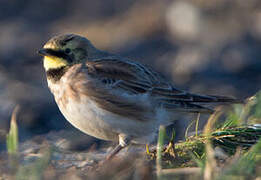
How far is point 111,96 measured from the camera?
17.0 feet

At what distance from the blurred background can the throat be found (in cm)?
332

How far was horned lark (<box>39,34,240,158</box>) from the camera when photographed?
16.7 feet

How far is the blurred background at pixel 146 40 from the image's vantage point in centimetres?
992

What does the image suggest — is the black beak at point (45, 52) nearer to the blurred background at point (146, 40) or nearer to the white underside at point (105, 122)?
the white underside at point (105, 122)

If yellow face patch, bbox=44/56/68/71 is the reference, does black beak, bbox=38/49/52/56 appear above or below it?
above

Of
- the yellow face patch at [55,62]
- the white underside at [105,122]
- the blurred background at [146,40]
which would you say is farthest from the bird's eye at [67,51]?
the blurred background at [146,40]

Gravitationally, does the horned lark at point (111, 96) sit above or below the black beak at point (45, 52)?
below

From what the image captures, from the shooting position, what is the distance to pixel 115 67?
5.47 metres

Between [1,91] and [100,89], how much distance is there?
16.8ft

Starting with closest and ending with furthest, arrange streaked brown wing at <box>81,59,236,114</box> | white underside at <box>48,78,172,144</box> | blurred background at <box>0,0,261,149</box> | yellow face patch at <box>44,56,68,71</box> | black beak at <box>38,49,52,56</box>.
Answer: white underside at <box>48,78,172,144</box> → streaked brown wing at <box>81,59,236,114</box> → black beak at <box>38,49,52,56</box> → yellow face patch at <box>44,56,68,71</box> → blurred background at <box>0,0,261,149</box>

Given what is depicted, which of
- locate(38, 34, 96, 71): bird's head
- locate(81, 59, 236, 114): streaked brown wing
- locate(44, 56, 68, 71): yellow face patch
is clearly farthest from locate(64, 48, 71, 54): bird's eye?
locate(81, 59, 236, 114): streaked brown wing

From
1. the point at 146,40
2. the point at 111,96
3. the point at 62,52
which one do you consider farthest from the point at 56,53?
the point at 146,40

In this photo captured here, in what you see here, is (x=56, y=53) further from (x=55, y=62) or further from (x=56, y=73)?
(x=56, y=73)

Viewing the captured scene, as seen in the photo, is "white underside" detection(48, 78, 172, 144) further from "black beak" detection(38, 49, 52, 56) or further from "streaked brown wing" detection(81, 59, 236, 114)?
"black beak" detection(38, 49, 52, 56)
